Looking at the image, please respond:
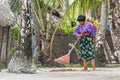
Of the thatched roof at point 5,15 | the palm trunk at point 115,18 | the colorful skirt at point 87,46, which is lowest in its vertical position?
the colorful skirt at point 87,46

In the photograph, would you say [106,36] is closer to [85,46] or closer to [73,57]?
[73,57]

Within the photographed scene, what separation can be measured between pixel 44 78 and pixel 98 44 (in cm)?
708

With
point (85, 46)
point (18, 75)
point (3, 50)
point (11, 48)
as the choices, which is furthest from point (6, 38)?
point (18, 75)

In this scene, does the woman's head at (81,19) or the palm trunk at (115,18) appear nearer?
the palm trunk at (115,18)

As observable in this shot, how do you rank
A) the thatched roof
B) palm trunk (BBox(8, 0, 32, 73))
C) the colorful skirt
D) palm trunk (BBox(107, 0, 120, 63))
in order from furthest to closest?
the thatched roof → the colorful skirt → palm trunk (BBox(8, 0, 32, 73)) → palm trunk (BBox(107, 0, 120, 63))

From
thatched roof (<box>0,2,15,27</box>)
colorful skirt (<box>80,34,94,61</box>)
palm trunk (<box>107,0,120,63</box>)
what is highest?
thatched roof (<box>0,2,15,27</box>)

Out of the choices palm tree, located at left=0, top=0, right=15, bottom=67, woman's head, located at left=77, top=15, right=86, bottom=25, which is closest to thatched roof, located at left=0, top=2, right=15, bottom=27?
palm tree, located at left=0, top=0, right=15, bottom=67

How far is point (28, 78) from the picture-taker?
8984 millimetres

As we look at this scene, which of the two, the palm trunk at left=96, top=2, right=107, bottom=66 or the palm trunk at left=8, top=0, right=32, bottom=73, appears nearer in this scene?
the palm trunk at left=8, top=0, right=32, bottom=73

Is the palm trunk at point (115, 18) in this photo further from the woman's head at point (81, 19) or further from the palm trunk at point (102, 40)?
the palm trunk at point (102, 40)

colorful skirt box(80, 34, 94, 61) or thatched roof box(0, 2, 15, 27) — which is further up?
thatched roof box(0, 2, 15, 27)

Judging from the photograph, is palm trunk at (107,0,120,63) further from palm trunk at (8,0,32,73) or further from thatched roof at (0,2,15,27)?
Answer: thatched roof at (0,2,15,27)

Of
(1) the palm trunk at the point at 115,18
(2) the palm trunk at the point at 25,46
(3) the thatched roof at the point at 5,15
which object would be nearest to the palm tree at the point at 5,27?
(3) the thatched roof at the point at 5,15

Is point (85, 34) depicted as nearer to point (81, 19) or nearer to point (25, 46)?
point (81, 19)
